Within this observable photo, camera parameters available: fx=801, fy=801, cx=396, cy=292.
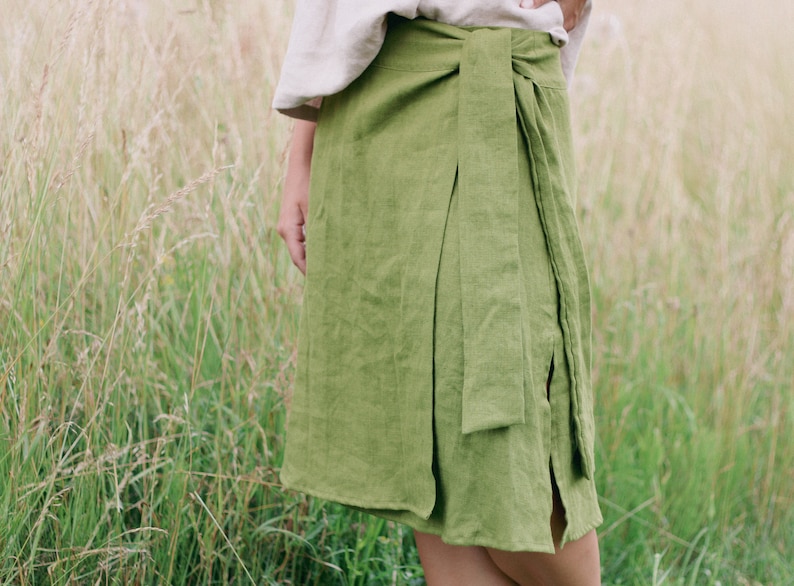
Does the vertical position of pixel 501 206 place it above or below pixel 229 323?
above

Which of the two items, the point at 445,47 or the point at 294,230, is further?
the point at 294,230

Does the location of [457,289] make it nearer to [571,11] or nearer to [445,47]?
[445,47]

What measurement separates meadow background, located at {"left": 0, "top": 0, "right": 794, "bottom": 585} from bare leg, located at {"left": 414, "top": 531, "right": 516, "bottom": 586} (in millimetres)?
488

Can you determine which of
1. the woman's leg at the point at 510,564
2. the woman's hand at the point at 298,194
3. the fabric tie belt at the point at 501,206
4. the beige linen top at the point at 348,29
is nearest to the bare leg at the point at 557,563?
the woman's leg at the point at 510,564

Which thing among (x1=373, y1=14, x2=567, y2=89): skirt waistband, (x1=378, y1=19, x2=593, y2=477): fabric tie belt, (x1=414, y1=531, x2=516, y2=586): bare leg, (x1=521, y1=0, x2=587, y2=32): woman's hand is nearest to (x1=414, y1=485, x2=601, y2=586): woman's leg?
(x1=414, y1=531, x2=516, y2=586): bare leg

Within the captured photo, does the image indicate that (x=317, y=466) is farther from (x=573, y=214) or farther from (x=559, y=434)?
(x=573, y=214)

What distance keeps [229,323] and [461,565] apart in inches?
33.0

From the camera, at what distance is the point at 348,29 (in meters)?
1.15

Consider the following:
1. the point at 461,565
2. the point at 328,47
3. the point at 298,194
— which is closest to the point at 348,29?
the point at 328,47

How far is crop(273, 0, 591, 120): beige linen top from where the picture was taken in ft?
3.71

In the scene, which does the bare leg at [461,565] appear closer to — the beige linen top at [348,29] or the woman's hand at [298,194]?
the woman's hand at [298,194]

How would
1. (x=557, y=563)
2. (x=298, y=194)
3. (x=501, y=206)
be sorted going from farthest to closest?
(x=298, y=194) < (x=557, y=563) < (x=501, y=206)

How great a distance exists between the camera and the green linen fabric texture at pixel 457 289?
1.09 m

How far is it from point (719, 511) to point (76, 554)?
70.8 inches
